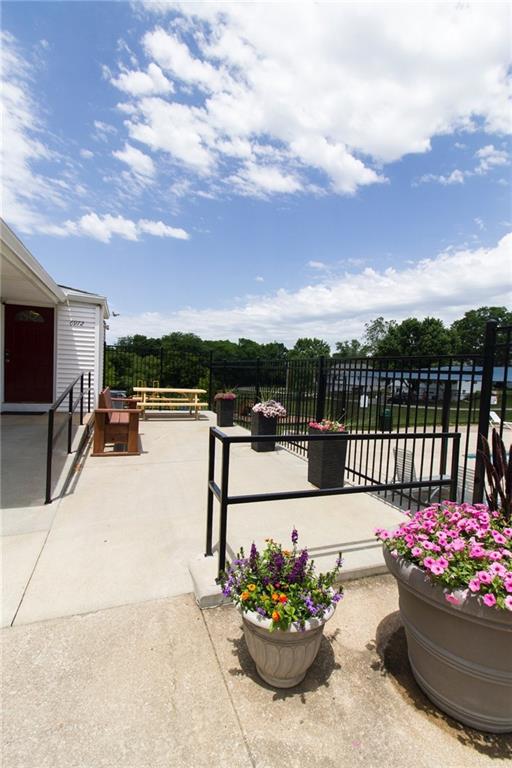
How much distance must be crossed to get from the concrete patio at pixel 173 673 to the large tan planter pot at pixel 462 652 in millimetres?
96

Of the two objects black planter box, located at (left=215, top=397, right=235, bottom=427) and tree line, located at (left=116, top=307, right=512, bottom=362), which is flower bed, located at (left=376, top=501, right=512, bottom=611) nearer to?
black planter box, located at (left=215, top=397, right=235, bottom=427)

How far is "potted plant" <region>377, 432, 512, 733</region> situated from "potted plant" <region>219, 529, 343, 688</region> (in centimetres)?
34

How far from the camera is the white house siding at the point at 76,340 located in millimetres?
8211

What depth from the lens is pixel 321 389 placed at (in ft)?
17.7

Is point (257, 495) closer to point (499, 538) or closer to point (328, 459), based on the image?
point (499, 538)

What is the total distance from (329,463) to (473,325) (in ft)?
214

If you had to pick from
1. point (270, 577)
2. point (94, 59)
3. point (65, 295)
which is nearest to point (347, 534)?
point (270, 577)

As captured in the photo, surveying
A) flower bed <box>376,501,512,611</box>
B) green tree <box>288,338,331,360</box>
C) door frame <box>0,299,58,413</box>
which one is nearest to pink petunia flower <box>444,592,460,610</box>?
flower bed <box>376,501,512,611</box>

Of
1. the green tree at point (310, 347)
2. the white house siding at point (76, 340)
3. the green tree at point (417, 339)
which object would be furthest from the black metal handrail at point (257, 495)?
the green tree at point (310, 347)

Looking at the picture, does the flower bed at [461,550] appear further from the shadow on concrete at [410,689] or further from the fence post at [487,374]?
the fence post at [487,374]

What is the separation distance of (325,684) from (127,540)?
182 cm

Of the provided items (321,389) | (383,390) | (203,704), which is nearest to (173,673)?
(203,704)

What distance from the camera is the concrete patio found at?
129 centimetres

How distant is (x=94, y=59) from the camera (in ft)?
15.9
